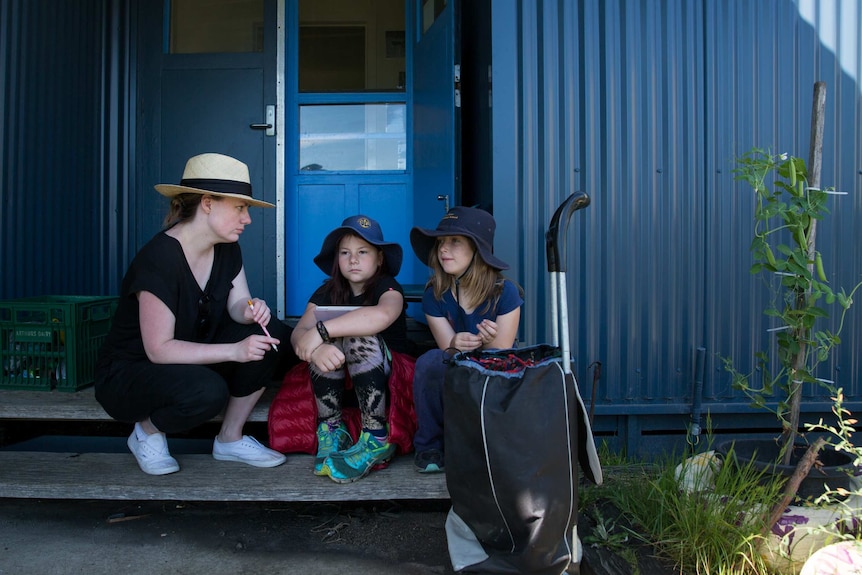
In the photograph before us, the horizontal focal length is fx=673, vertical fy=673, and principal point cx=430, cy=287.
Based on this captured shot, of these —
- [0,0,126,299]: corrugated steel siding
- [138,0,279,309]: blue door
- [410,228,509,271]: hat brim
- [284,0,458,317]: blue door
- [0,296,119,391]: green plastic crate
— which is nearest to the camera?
[410,228,509,271]: hat brim

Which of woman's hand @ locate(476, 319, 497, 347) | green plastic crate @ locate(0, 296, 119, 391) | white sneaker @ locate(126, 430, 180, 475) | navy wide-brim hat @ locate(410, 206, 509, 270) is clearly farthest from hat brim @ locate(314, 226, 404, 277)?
green plastic crate @ locate(0, 296, 119, 391)

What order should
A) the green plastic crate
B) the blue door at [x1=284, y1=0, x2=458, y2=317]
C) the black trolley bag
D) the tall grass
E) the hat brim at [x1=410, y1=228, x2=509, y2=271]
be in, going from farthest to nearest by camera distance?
the blue door at [x1=284, y1=0, x2=458, y2=317] < the green plastic crate < the hat brim at [x1=410, y1=228, x2=509, y2=271] < the tall grass < the black trolley bag

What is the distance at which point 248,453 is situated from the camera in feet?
9.17

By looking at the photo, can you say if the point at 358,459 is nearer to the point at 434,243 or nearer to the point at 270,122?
the point at 434,243

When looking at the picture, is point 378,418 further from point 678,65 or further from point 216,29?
point 216,29

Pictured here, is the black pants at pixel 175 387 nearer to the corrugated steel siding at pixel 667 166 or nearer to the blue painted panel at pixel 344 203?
the corrugated steel siding at pixel 667 166

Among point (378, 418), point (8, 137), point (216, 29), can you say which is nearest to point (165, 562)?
point (378, 418)

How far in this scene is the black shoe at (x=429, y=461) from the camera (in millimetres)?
2598

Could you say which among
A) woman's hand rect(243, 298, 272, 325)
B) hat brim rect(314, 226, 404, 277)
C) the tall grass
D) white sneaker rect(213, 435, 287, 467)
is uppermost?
hat brim rect(314, 226, 404, 277)

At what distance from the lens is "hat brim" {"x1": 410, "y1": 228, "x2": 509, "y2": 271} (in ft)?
8.98

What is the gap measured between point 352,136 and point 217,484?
2.96 metres

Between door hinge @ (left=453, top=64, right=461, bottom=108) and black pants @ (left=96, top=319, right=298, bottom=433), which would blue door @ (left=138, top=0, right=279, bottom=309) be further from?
black pants @ (left=96, top=319, right=298, bottom=433)

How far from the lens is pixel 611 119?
11.2ft

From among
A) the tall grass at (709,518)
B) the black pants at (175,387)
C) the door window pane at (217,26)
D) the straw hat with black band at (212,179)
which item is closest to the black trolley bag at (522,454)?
the tall grass at (709,518)
